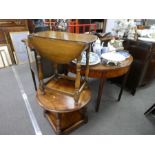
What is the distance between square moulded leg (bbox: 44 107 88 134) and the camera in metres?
1.32

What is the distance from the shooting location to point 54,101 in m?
1.12

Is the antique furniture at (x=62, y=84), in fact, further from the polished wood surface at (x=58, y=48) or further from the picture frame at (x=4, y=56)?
the picture frame at (x=4, y=56)

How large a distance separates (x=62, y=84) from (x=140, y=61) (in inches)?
44.7

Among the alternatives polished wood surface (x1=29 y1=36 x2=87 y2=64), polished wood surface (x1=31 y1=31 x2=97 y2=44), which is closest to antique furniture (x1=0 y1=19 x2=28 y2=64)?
polished wood surface (x1=31 y1=31 x2=97 y2=44)

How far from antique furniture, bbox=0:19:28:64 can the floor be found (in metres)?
1.02

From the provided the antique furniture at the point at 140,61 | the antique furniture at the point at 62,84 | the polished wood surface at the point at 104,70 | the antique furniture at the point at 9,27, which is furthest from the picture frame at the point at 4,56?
the antique furniture at the point at 140,61

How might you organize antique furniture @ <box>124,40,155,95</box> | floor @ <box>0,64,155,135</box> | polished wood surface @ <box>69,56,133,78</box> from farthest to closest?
antique furniture @ <box>124,40,155,95</box>, floor @ <box>0,64,155,135</box>, polished wood surface @ <box>69,56,133,78</box>

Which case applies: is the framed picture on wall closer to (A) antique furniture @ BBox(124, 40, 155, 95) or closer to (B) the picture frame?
(B) the picture frame

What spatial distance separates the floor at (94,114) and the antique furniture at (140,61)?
0.27 metres

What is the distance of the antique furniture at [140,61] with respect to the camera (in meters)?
1.60

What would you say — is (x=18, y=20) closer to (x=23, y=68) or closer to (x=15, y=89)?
(x=23, y=68)

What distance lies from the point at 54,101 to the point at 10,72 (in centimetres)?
190

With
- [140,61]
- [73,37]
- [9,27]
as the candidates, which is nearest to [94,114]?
[140,61]
